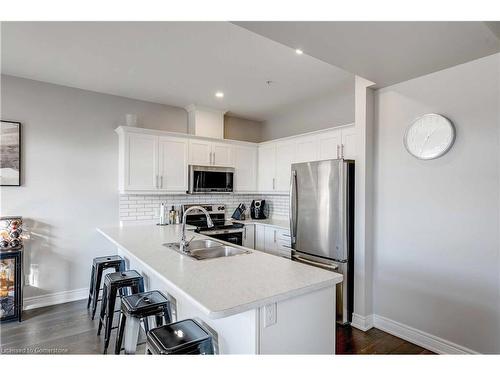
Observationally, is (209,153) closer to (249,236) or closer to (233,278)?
(249,236)

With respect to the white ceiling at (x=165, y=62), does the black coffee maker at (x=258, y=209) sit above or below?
below

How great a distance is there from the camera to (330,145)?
3.56 m

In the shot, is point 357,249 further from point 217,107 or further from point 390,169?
point 217,107

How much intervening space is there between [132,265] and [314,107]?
3.23m

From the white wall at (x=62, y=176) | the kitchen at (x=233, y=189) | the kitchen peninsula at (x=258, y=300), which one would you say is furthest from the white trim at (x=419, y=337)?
the white wall at (x=62, y=176)

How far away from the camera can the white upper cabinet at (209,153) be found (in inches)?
163

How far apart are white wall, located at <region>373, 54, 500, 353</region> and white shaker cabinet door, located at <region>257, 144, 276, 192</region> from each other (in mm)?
1861

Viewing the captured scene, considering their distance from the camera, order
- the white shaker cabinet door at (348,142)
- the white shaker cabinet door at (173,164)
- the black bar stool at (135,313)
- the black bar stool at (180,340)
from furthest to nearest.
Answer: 1. the white shaker cabinet door at (173,164)
2. the white shaker cabinet door at (348,142)
3. the black bar stool at (135,313)
4. the black bar stool at (180,340)

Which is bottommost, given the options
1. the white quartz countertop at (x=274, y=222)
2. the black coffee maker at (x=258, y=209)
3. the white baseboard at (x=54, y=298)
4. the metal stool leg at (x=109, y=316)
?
the white baseboard at (x=54, y=298)

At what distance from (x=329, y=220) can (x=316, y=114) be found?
73.6 inches

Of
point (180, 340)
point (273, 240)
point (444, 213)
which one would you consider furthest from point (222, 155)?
point (180, 340)

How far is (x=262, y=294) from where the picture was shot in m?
1.38

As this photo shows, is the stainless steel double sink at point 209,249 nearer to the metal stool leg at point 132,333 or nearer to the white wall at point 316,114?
the metal stool leg at point 132,333

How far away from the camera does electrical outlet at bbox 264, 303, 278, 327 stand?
1412mm
